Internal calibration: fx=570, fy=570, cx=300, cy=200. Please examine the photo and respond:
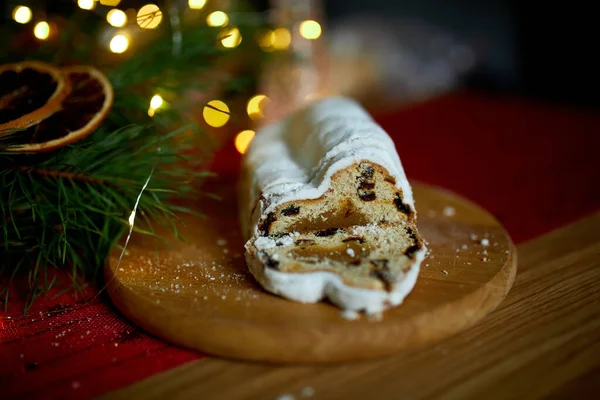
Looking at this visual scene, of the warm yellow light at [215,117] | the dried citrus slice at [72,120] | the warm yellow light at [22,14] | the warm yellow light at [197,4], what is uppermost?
the warm yellow light at [22,14]

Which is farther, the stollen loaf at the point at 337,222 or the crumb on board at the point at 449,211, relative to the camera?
the crumb on board at the point at 449,211

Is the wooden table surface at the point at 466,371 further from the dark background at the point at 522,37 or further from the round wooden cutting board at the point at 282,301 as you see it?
the dark background at the point at 522,37

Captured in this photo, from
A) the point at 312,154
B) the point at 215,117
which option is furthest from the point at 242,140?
the point at 312,154

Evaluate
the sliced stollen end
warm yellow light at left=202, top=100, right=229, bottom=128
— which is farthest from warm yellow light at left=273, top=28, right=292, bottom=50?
the sliced stollen end

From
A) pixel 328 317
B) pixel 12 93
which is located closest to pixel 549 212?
pixel 328 317

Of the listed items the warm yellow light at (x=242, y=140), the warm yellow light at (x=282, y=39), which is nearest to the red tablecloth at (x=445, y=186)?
the warm yellow light at (x=242, y=140)

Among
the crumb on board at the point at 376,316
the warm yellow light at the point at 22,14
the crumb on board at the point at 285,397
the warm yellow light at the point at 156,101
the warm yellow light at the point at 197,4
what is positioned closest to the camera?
the crumb on board at the point at 285,397

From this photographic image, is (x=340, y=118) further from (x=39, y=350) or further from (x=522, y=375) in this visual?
(x=39, y=350)
